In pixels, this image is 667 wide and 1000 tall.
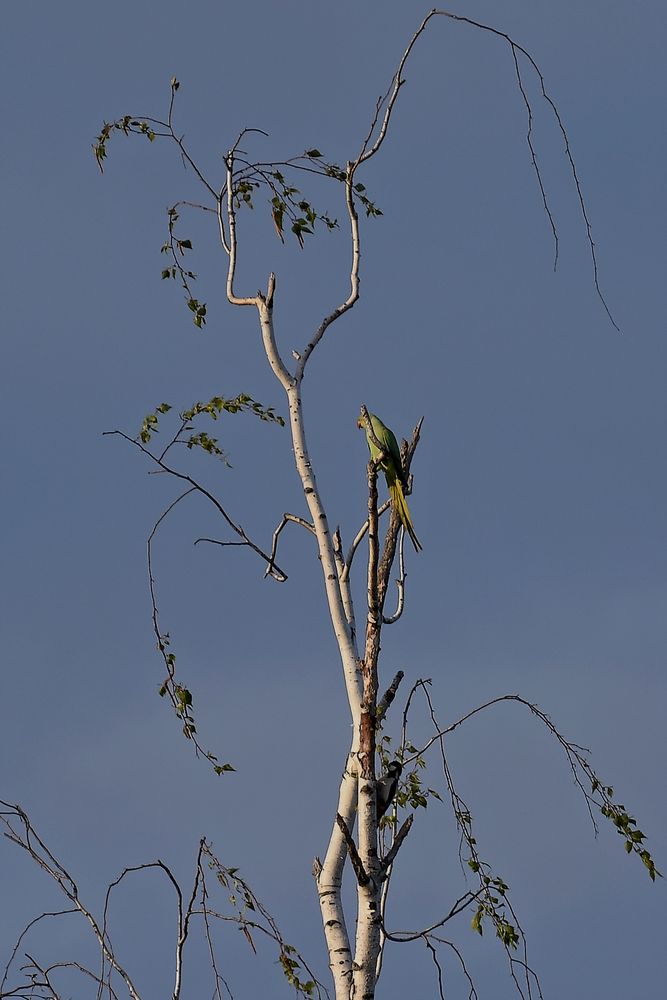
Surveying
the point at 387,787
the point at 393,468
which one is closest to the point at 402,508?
the point at 393,468

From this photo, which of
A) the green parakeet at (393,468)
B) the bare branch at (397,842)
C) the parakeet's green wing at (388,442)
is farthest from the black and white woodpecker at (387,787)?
the parakeet's green wing at (388,442)

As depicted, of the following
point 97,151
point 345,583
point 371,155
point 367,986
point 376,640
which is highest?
point 97,151

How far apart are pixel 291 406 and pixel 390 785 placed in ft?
6.87

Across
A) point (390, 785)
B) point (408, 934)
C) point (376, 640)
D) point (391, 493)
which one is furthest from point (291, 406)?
point (408, 934)

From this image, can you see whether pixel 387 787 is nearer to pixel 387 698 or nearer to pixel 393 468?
pixel 387 698

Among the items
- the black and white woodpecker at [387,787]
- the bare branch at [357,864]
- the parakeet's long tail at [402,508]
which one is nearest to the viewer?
the bare branch at [357,864]

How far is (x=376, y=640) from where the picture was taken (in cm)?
693

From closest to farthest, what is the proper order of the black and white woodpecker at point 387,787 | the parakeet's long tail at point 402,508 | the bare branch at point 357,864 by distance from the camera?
the bare branch at point 357,864 → the black and white woodpecker at point 387,787 → the parakeet's long tail at point 402,508

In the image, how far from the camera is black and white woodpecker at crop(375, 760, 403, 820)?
670cm

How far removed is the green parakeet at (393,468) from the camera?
24.9 ft

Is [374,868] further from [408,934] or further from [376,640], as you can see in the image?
[376,640]

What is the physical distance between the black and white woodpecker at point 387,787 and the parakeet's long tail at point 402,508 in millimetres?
1177

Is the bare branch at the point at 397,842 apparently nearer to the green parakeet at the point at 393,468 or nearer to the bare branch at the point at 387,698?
the bare branch at the point at 387,698

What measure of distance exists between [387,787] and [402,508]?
5.23 feet
